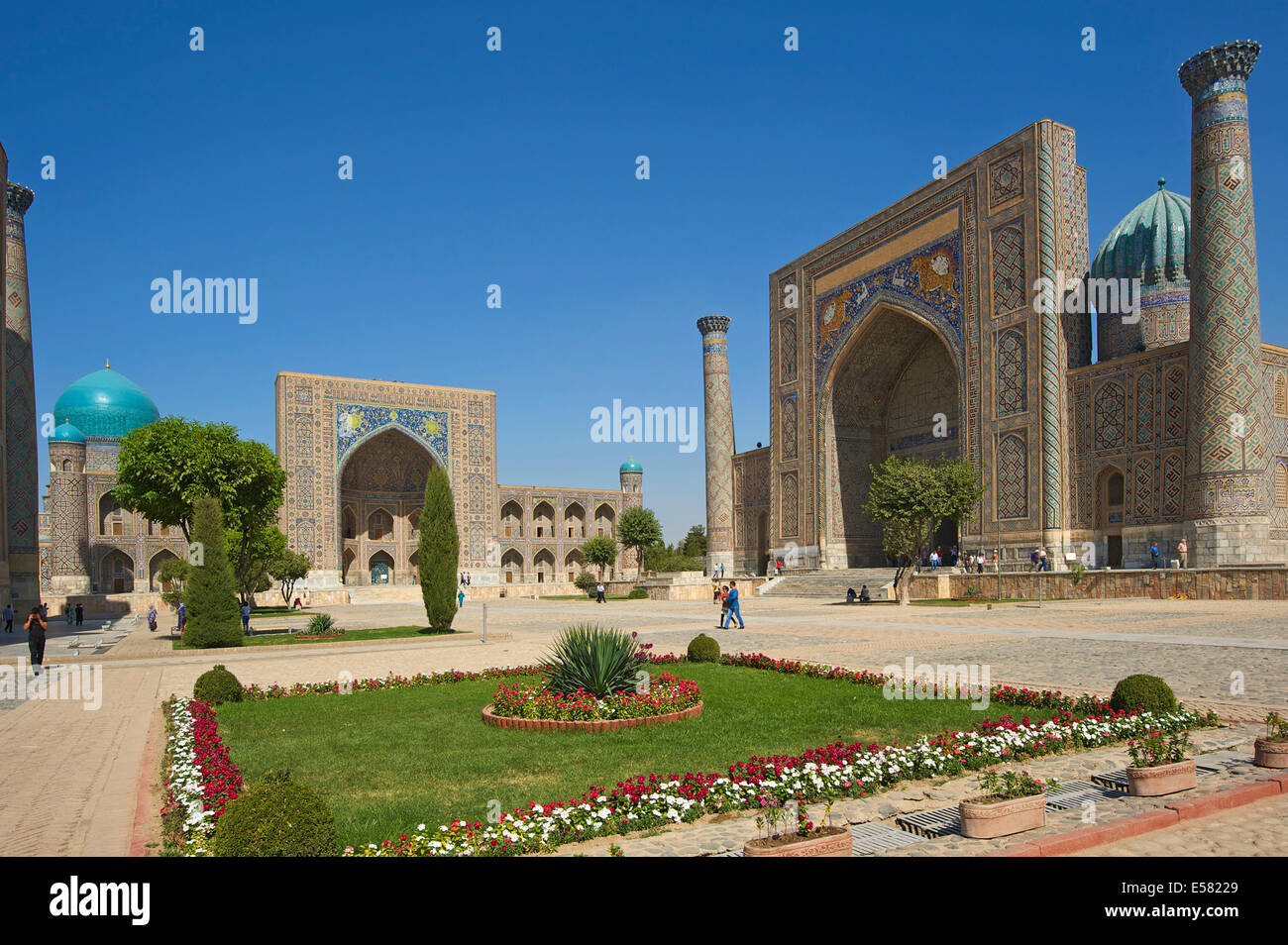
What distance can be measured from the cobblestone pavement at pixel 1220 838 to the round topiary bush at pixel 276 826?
346cm

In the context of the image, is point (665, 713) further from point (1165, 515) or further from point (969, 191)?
point (969, 191)

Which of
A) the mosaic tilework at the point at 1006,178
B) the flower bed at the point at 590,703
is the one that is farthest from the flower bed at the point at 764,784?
the mosaic tilework at the point at 1006,178

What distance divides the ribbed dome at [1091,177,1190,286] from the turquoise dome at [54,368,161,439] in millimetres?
48959

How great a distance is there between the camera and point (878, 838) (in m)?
4.49

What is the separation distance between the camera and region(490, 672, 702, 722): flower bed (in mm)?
7723

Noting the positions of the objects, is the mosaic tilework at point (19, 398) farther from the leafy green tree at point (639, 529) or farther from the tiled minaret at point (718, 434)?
the leafy green tree at point (639, 529)

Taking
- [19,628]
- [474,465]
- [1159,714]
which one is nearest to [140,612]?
[19,628]

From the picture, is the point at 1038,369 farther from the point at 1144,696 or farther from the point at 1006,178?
the point at 1144,696

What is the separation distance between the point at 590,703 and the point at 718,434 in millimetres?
30520

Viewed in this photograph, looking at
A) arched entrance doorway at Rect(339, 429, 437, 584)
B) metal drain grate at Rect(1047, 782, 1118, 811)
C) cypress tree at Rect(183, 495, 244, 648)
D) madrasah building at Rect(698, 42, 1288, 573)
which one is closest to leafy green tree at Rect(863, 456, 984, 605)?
madrasah building at Rect(698, 42, 1288, 573)

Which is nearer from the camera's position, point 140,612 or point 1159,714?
point 1159,714

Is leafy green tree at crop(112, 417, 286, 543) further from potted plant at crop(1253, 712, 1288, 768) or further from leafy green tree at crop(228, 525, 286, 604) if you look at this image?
potted plant at crop(1253, 712, 1288, 768)
